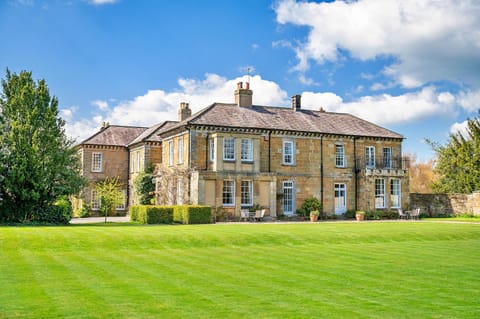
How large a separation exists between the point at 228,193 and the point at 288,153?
5816 mm

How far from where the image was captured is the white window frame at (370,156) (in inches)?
1598

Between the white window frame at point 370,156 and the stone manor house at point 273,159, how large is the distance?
0.25 feet

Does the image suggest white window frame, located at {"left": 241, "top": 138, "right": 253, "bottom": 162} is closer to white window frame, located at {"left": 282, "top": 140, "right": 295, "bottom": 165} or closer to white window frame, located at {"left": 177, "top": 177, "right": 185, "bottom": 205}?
white window frame, located at {"left": 282, "top": 140, "right": 295, "bottom": 165}

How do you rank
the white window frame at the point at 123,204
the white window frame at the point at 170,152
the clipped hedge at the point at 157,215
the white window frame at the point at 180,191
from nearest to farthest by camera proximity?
the clipped hedge at the point at 157,215, the white window frame at the point at 180,191, the white window frame at the point at 170,152, the white window frame at the point at 123,204

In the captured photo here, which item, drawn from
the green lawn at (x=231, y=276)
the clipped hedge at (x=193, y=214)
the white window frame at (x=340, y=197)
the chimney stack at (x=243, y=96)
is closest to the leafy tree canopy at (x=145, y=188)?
the chimney stack at (x=243, y=96)

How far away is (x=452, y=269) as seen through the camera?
13406mm

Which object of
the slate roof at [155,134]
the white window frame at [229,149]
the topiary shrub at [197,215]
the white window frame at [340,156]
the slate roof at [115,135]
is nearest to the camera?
the topiary shrub at [197,215]

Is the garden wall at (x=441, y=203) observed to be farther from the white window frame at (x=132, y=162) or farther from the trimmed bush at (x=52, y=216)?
the trimmed bush at (x=52, y=216)

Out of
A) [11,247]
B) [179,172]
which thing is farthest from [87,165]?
[11,247]

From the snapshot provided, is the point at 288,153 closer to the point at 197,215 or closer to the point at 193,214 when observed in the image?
the point at 197,215

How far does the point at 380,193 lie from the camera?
40219 millimetres

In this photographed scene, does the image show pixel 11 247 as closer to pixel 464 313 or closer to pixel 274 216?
pixel 464 313

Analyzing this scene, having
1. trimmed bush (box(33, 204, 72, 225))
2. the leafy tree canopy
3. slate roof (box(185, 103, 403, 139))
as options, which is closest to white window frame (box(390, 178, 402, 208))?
slate roof (box(185, 103, 403, 139))

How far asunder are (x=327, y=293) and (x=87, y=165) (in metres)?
38.7
